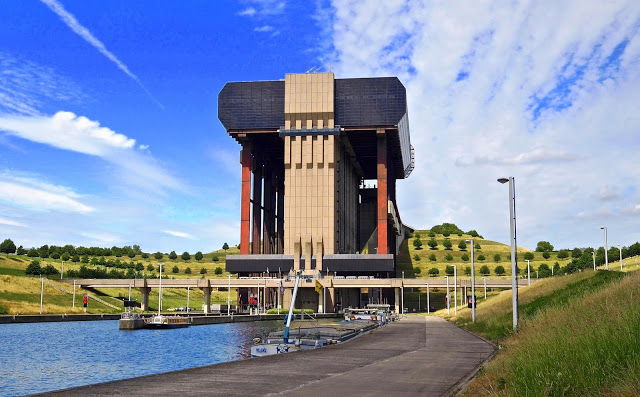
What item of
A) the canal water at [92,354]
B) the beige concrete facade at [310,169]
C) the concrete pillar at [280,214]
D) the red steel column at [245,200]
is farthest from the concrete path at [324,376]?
the concrete pillar at [280,214]

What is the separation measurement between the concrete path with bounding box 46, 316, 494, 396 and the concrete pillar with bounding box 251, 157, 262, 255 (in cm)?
12569

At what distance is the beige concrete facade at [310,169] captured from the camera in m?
151

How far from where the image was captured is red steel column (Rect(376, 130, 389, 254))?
15638cm

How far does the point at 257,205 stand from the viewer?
16512cm

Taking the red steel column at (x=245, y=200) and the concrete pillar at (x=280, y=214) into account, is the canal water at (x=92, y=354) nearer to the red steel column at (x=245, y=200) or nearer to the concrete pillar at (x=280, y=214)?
the red steel column at (x=245, y=200)

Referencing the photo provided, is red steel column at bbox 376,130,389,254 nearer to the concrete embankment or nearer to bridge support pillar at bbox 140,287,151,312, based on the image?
the concrete embankment

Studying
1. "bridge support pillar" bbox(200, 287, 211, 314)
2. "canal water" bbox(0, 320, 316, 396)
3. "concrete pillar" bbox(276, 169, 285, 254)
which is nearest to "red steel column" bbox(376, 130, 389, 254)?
"concrete pillar" bbox(276, 169, 285, 254)

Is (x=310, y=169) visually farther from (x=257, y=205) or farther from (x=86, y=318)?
(x=86, y=318)

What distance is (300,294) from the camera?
495 feet

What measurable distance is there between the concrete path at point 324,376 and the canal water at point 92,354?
1086 centimetres

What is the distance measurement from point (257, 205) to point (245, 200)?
719 centimetres

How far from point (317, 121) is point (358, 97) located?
11653 mm

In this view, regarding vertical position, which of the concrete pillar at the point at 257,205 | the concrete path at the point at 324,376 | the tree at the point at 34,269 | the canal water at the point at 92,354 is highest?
the concrete pillar at the point at 257,205

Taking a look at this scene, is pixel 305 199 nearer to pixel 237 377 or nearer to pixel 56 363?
pixel 56 363
